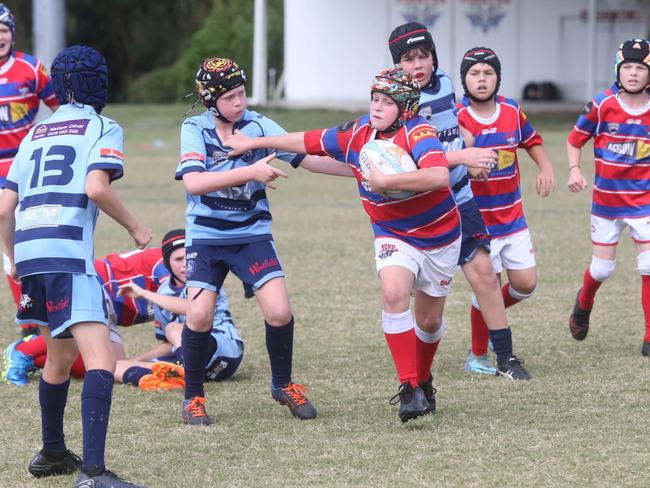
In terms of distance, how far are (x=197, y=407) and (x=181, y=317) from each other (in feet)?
4.33

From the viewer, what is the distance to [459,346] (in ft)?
23.0

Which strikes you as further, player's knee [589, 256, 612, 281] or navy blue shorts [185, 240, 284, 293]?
player's knee [589, 256, 612, 281]

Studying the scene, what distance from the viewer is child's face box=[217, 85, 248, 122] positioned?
17.2 feet

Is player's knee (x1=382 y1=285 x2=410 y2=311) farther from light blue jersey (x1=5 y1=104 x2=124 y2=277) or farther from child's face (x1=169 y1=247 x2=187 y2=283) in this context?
child's face (x1=169 y1=247 x2=187 y2=283)

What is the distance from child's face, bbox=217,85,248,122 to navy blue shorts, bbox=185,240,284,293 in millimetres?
600

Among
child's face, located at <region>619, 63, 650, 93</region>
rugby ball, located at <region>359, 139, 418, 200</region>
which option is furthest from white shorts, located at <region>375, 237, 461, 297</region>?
child's face, located at <region>619, 63, 650, 93</region>

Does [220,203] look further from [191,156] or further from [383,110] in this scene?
[383,110]

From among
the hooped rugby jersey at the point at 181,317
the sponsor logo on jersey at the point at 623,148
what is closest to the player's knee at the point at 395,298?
the hooped rugby jersey at the point at 181,317

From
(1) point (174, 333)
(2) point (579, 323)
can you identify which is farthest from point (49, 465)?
(2) point (579, 323)

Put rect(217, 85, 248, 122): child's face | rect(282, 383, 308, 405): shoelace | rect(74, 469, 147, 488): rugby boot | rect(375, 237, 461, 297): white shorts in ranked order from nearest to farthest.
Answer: rect(74, 469, 147, 488): rugby boot
rect(375, 237, 461, 297): white shorts
rect(217, 85, 248, 122): child's face
rect(282, 383, 308, 405): shoelace

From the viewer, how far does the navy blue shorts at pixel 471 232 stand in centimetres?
578

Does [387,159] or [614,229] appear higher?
[387,159]

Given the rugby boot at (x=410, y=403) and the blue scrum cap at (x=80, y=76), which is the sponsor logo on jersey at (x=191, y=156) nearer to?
the blue scrum cap at (x=80, y=76)

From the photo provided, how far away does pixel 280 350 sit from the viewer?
5469 mm
